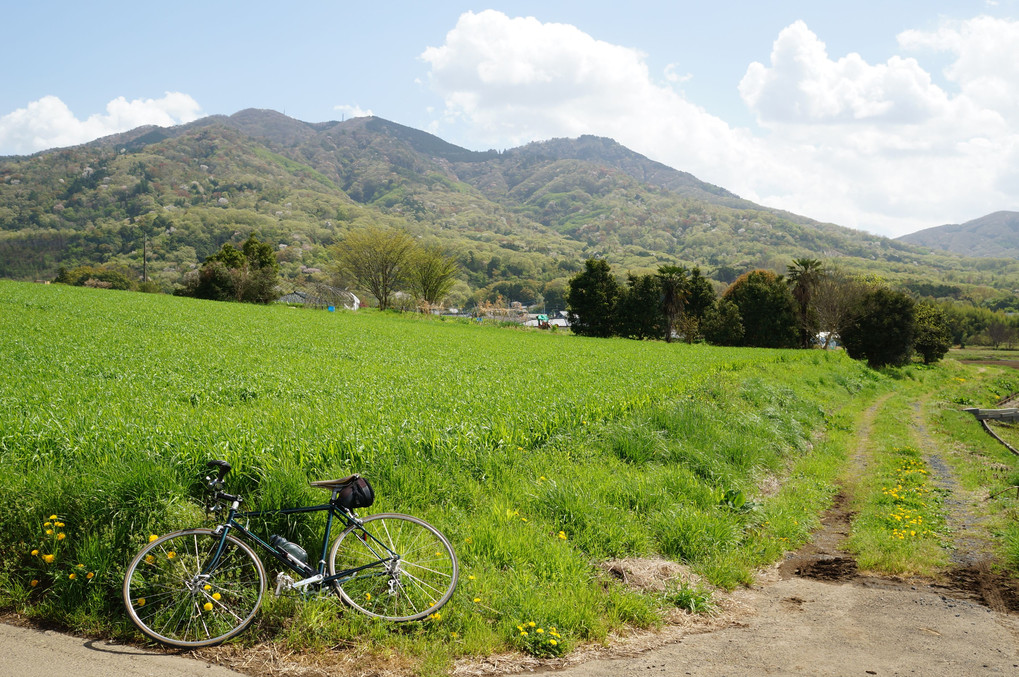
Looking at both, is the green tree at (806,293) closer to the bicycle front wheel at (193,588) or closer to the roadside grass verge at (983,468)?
the roadside grass verge at (983,468)

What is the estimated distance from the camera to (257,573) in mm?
5156

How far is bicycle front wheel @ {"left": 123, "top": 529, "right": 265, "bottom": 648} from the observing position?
4.90 meters

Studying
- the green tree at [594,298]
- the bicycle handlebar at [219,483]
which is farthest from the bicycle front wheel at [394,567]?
the green tree at [594,298]

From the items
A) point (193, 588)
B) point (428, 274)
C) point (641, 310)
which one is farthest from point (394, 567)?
point (428, 274)

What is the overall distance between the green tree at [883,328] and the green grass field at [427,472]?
4302cm

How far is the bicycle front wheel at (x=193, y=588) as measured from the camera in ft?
16.1

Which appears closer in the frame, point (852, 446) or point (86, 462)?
point (86, 462)

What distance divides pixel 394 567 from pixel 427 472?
236 centimetres

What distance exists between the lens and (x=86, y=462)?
6.52m

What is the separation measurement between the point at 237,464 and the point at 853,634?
687 centimetres

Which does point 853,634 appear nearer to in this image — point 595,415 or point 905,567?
point 905,567

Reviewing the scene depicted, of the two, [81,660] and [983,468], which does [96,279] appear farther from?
[983,468]

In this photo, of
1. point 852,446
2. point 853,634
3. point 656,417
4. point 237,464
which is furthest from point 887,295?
point 237,464

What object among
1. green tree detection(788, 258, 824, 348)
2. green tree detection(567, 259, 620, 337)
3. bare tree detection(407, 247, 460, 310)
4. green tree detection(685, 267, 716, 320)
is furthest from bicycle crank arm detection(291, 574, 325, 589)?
bare tree detection(407, 247, 460, 310)
